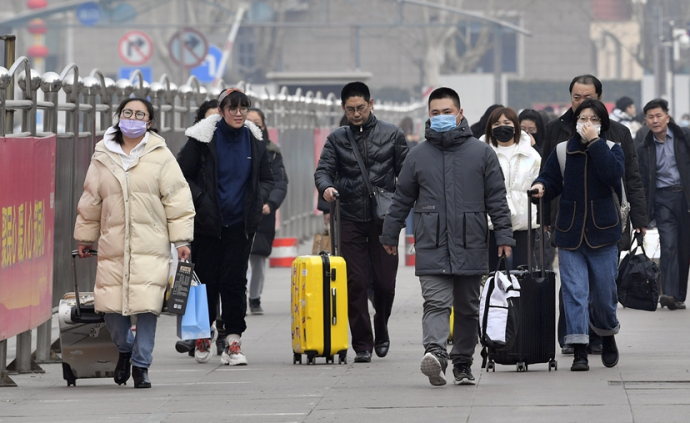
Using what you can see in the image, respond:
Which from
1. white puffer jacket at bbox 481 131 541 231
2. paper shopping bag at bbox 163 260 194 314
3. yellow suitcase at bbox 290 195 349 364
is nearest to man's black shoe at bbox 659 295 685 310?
white puffer jacket at bbox 481 131 541 231

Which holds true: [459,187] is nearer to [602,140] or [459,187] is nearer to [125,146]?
[602,140]

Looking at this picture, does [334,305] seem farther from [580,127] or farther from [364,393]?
[580,127]

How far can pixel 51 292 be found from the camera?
31.5ft

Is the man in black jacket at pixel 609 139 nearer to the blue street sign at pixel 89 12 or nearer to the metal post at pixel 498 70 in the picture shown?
the blue street sign at pixel 89 12

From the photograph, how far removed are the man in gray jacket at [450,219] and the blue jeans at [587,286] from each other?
2.49ft

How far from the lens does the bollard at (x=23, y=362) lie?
9312mm

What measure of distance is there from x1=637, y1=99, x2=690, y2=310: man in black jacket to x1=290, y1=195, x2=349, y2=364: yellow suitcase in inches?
161

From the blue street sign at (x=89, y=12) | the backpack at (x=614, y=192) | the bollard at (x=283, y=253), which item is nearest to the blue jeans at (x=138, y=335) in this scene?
the backpack at (x=614, y=192)

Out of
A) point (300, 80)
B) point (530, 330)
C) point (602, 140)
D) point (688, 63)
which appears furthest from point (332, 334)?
point (688, 63)

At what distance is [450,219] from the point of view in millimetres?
8055

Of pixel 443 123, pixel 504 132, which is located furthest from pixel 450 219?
pixel 504 132

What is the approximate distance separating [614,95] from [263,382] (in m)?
53.2

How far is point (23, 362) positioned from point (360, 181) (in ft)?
7.59

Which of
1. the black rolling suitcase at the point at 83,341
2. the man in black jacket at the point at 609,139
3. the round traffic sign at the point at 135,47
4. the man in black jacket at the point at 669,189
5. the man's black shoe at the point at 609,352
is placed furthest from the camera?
the round traffic sign at the point at 135,47
